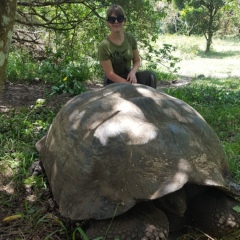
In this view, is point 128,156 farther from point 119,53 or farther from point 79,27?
point 79,27

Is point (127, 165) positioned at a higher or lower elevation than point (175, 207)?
higher

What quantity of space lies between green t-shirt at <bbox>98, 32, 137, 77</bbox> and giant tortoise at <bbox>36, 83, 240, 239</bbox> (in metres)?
1.48

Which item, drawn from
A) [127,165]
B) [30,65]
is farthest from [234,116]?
[30,65]

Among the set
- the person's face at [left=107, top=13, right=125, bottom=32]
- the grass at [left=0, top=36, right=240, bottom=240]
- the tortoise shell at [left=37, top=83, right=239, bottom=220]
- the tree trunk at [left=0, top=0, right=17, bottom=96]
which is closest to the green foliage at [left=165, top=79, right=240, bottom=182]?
the grass at [left=0, top=36, right=240, bottom=240]

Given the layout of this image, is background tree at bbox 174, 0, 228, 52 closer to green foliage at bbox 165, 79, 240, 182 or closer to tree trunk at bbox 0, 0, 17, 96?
green foliage at bbox 165, 79, 240, 182

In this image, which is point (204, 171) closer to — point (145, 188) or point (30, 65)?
point (145, 188)

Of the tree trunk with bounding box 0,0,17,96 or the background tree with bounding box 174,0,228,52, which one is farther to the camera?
the background tree with bounding box 174,0,228,52

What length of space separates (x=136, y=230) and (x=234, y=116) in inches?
115

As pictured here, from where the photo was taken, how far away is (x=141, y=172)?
1842mm

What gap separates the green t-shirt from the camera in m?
3.66

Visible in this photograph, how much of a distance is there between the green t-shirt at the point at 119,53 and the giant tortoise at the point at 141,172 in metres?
1.48

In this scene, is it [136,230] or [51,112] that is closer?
[136,230]

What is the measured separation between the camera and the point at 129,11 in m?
6.02

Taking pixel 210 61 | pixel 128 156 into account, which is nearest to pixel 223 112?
pixel 128 156
